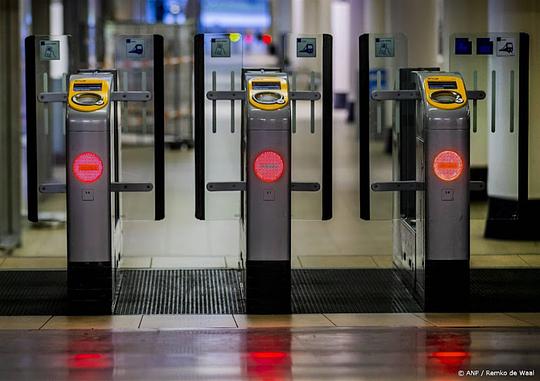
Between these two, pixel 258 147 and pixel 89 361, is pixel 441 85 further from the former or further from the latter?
pixel 89 361

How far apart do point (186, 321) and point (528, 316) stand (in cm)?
198

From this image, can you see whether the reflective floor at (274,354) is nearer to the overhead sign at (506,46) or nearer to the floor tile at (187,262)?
the overhead sign at (506,46)

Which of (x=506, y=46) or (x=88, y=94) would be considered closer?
(x=88, y=94)

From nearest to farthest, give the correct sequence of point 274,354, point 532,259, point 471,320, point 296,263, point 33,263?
point 274,354 → point 471,320 → point 33,263 → point 296,263 → point 532,259

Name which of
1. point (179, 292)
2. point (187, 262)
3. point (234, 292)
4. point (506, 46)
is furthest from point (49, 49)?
point (506, 46)

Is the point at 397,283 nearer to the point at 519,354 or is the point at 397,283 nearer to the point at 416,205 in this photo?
the point at 416,205

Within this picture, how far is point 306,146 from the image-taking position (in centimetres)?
1831

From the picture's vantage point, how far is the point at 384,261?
8.52m

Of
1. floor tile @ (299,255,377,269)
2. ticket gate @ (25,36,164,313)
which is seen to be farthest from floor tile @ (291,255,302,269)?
ticket gate @ (25,36,164,313)

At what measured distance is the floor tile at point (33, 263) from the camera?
8203 millimetres

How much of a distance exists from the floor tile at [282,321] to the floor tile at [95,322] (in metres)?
0.60

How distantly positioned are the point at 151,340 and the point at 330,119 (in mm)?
2140

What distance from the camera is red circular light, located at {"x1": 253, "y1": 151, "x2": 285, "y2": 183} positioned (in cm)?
661

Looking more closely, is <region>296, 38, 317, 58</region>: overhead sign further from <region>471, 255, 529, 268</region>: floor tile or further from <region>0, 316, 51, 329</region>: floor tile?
<region>0, 316, 51, 329</region>: floor tile
